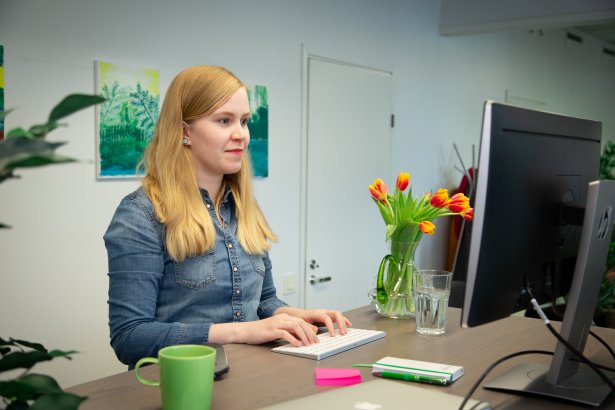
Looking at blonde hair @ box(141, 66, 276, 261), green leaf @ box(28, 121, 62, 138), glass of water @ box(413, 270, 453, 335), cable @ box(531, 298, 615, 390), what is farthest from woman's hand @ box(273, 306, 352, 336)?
green leaf @ box(28, 121, 62, 138)

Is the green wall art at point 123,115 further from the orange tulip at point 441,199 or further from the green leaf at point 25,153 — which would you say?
the green leaf at point 25,153

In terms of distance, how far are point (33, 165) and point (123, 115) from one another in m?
2.33

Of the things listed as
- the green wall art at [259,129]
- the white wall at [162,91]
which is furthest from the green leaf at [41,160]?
the green wall art at [259,129]

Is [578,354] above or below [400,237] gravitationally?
below

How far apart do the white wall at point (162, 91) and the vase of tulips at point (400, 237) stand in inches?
50.3

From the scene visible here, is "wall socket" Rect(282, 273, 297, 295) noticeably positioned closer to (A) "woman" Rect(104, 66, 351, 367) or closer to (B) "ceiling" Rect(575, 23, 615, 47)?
(A) "woman" Rect(104, 66, 351, 367)

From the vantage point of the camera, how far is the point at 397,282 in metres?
Result: 1.82

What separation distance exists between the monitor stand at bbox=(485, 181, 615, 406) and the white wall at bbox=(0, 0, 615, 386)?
5.98ft

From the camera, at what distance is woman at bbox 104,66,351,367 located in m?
1.51

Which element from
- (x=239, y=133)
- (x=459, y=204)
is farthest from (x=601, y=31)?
(x=239, y=133)

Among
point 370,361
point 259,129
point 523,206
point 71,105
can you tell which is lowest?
point 370,361

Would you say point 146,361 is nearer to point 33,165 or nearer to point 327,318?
point 33,165

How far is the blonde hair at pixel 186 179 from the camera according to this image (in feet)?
5.49

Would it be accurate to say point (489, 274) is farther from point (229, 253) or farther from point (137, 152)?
point (137, 152)
